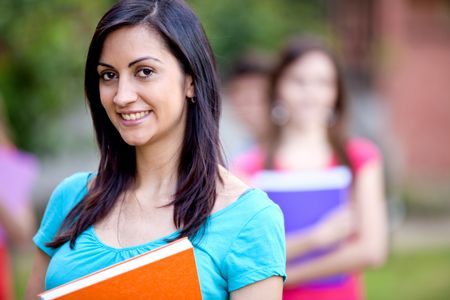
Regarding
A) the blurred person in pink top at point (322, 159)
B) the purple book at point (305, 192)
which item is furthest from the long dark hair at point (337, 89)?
the purple book at point (305, 192)

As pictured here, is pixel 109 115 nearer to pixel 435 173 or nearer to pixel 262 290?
pixel 262 290

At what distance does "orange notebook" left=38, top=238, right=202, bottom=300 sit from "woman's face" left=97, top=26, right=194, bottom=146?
364mm

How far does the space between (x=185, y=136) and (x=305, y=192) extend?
4.39 feet

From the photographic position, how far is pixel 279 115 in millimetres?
3732

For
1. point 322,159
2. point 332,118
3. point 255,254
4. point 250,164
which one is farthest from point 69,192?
point 332,118

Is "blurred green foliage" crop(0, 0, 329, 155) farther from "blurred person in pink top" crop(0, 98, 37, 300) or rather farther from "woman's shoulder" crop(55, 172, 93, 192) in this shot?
"woman's shoulder" crop(55, 172, 93, 192)

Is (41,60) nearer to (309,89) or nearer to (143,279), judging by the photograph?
(309,89)

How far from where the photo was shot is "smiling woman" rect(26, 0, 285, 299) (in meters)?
2.09

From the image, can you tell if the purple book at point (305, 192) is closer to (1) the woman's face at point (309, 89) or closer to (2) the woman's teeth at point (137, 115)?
(1) the woman's face at point (309, 89)

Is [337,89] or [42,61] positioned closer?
[337,89]

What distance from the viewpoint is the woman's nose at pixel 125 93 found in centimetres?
213

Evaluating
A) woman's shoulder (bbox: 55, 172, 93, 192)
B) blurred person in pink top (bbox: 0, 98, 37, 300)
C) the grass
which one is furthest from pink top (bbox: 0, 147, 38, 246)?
the grass

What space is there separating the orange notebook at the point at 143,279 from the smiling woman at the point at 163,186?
0.08 m

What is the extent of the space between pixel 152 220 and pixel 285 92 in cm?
164
